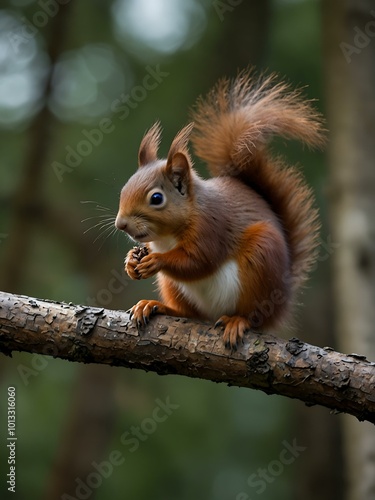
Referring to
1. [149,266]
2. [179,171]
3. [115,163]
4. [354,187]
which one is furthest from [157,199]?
[115,163]

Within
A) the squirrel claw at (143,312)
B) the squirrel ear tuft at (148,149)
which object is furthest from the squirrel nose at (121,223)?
the squirrel ear tuft at (148,149)

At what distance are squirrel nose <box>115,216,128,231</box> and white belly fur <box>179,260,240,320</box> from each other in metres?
0.41

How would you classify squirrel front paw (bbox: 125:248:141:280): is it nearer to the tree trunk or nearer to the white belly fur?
the white belly fur

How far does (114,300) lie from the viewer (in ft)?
19.3

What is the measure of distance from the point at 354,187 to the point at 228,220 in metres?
1.82

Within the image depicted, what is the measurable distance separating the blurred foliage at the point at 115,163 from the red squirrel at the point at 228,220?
2.52 metres

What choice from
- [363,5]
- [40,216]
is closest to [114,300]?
[40,216]

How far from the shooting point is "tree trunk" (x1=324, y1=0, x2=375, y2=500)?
A: 4.37 metres

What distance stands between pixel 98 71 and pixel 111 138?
0.75 metres

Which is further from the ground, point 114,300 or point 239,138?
point 239,138

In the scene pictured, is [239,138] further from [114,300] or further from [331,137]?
[114,300]

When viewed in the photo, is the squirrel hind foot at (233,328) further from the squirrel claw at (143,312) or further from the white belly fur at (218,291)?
the squirrel claw at (143,312)

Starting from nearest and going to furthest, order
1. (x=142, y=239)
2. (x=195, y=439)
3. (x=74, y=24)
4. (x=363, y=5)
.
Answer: (x=142, y=239) < (x=363, y=5) < (x=74, y=24) < (x=195, y=439)

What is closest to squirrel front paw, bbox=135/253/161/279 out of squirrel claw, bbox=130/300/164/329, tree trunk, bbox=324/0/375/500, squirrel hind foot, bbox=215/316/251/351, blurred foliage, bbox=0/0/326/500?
squirrel claw, bbox=130/300/164/329
